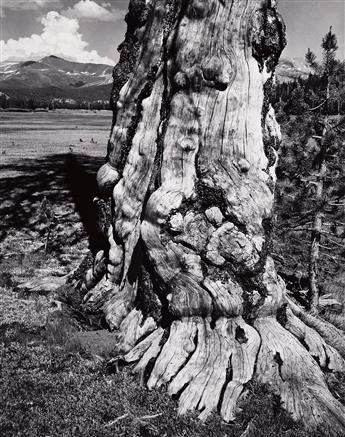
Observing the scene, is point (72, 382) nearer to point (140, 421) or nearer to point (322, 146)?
point (140, 421)

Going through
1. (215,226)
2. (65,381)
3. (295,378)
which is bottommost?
(65,381)

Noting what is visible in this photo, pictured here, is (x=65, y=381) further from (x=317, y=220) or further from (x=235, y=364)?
(x=317, y=220)

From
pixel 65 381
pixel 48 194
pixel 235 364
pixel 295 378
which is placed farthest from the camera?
pixel 48 194

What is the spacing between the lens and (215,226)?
6.07m

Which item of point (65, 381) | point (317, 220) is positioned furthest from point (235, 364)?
point (317, 220)

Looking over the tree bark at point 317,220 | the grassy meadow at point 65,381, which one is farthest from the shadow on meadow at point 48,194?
the tree bark at point 317,220

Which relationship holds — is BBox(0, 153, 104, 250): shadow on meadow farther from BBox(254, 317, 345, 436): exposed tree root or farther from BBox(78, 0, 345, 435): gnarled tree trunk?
BBox(254, 317, 345, 436): exposed tree root

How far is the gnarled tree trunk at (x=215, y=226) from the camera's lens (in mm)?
5605

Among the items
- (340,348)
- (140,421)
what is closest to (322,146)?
(340,348)

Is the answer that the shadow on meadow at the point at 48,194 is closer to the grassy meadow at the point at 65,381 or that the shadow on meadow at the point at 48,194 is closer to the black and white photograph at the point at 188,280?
the grassy meadow at the point at 65,381

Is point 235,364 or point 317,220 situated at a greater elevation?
point 317,220

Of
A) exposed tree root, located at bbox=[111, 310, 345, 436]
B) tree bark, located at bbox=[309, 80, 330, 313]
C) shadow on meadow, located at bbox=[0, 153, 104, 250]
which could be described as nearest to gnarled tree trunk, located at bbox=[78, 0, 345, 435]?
exposed tree root, located at bbox=[111, 310, 345, 436]

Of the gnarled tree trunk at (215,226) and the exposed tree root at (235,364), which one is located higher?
the gnarled tree trunk at (215,226)

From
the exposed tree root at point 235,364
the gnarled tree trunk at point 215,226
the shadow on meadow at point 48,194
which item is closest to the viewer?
the exposed tree root at point 235,364
